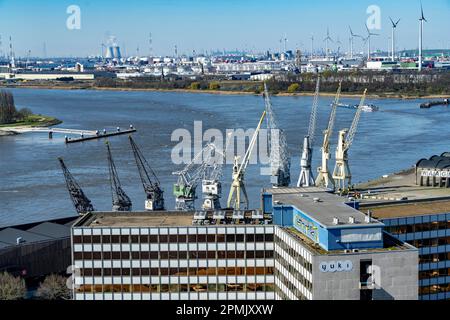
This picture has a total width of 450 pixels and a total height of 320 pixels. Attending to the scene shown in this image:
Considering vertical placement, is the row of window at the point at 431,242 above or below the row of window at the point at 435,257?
above

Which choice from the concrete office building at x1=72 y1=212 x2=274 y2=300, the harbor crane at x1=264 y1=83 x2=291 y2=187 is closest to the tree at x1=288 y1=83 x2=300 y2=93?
the harbor crane at x1=264 y1=83 x2=291 y2=187

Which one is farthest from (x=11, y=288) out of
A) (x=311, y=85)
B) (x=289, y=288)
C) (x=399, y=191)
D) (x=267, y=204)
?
(x=311, y=85)

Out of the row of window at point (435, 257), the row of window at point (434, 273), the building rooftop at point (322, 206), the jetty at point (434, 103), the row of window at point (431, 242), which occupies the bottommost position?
the jetty at point (434, 103)

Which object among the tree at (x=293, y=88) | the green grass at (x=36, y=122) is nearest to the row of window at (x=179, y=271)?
the green grass at (x=36, y=122)

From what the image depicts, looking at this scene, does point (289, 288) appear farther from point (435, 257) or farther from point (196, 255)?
point (435, 257)

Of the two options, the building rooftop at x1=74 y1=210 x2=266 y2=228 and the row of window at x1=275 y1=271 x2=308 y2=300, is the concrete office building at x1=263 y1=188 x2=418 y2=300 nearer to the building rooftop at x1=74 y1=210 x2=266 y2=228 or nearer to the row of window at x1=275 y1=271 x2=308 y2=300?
the row of window at x1=275 y1=271 x2=308 y2=300

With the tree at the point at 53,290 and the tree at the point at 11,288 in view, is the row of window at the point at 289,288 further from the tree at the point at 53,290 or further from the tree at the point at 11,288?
the tree at the point at 11,288
